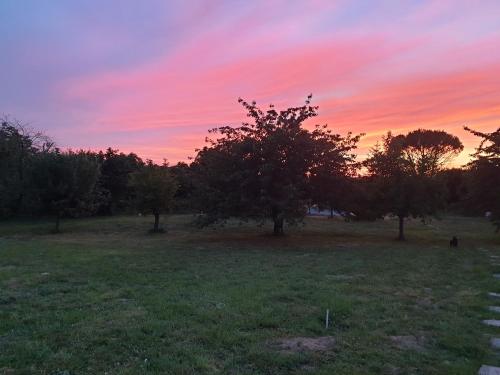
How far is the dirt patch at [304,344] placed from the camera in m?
4.24

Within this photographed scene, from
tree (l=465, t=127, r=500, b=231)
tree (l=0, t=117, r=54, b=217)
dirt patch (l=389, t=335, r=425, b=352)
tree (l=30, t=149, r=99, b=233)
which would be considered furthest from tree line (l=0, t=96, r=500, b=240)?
tree (l=0, t=117, r=54, b=217)

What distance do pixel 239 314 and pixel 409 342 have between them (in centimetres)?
207

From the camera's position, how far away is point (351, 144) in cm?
1795

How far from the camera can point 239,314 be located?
5.46m

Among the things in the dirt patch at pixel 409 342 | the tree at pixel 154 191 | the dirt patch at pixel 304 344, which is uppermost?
the tree at pixel 154 191

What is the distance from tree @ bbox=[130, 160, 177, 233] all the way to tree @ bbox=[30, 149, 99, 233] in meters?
3.21

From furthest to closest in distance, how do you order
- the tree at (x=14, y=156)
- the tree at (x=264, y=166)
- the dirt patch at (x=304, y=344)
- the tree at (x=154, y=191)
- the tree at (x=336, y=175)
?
the tree at (x=14, y=156) → the tree at (x=154, y=191) → the tree at (x=336, y=175) → the tree at (x=264, y=166) → the dirt patch at (x=304, y=344)

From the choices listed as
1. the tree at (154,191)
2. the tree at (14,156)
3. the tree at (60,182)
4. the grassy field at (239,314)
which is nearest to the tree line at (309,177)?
the tree at (154,191)

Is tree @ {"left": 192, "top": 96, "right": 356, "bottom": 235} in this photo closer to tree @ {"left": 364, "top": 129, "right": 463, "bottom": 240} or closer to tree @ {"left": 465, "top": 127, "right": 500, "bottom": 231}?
tree @ {"left": 364, "top": 129, "right": 463, "bottom": 240}

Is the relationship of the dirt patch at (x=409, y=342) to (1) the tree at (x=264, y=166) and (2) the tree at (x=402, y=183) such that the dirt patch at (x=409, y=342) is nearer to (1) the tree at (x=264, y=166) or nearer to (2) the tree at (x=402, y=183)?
(1) the tree at (x=264, y=166)

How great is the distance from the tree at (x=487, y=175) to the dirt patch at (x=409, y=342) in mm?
14911

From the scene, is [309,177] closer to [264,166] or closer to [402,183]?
[264,166]

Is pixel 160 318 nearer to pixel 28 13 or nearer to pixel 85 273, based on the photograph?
pixel 85 273

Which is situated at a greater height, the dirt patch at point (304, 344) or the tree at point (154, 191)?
the tree at point (154, 191)
